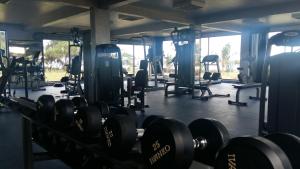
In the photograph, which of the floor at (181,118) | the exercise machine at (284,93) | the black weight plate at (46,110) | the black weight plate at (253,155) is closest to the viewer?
the black weight plate at (253,155)

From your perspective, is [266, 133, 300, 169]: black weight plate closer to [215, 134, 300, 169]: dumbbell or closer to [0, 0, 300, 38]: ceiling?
[215, 134, 300, 169]: dumbbell

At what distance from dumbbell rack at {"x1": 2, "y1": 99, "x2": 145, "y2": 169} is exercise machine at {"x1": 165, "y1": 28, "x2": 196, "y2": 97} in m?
4.67

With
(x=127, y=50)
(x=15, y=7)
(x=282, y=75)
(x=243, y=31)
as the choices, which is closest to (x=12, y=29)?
(x=15, y=7)

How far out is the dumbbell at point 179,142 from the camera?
879mm

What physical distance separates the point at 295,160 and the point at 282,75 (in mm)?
884

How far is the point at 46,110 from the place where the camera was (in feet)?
5.86

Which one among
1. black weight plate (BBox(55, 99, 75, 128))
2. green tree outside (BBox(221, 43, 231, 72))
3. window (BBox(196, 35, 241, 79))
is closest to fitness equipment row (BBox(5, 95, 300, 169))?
black weight plate (BBox(55, 99, 75, 128))

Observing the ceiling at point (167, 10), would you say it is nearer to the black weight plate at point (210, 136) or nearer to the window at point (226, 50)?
the window at point (226, 50)

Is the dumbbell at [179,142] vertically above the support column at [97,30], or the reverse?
the support column at [97,30]

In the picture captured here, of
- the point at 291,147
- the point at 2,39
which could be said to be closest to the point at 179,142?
the point at 291,147

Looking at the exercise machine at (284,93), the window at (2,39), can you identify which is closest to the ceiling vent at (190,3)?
the exercise machine at (284,93)

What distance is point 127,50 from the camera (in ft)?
38.8

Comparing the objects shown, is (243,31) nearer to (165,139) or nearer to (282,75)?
(282,75)

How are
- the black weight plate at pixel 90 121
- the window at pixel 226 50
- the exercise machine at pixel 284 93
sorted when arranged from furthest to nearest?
the window at pixel 226 50
the exercise machine at pixel 284 93
the black weight plate at pixel 90 121
